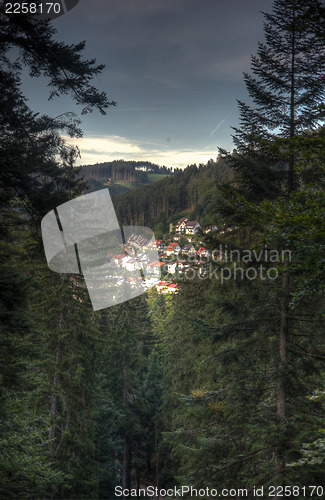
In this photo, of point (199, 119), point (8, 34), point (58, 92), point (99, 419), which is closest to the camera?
point (8, 34)

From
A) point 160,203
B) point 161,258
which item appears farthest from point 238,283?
point 160,203

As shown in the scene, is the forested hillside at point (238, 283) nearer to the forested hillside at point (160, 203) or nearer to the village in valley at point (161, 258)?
the village in valley at point (161, 258)

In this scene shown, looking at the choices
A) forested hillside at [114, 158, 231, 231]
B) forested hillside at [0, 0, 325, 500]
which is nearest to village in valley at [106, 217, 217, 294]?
forested hillside at [0, 0, 325, 500]

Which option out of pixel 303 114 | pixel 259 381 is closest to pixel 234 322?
pixel 259 381

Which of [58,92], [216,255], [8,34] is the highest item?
[8,34]

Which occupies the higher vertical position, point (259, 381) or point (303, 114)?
point (303, 114)

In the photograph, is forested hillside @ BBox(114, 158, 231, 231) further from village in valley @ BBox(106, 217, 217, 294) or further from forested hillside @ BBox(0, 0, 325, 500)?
forested hillside @ BBox(0, 0, 325, 500)

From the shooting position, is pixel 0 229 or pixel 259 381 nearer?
pixel 0 229

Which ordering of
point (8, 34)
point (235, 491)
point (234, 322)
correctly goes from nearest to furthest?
point (8, 34)
point (235, 491)
point (234, 322)

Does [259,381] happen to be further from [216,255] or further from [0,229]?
[0,229]
